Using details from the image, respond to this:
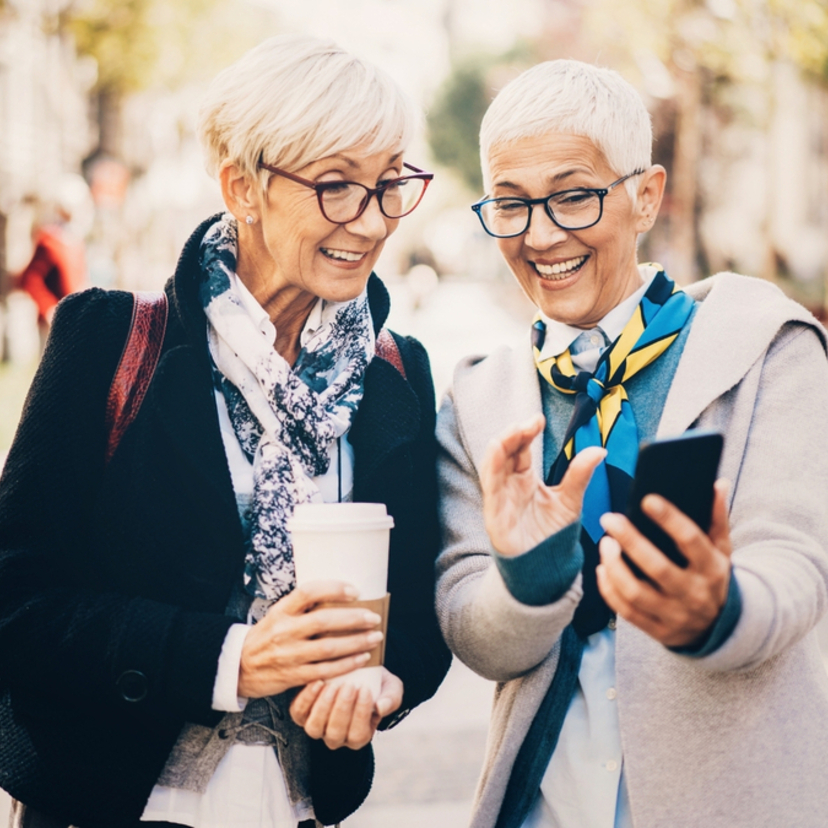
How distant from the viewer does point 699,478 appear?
148 centimetres

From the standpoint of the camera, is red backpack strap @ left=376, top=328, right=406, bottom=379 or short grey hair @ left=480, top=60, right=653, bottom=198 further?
red backpack strap @ left=376, top=328, right=406, bottom=379

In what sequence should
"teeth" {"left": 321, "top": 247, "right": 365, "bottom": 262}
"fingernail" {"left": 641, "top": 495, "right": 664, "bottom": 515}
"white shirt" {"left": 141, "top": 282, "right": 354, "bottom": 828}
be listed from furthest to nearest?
"teeth" {"left": 321, "top": 247, "right": 365, "bottom": 262}
"white shirt" {"left": 141, "top": 282, "right": 354, "bottom": 828}
"fingernail" {"left": 641, "top": 495, "right": 664, "bottom": 515}

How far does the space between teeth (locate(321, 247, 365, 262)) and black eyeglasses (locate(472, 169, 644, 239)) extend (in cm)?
35

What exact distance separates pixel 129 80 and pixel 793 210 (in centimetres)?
1565

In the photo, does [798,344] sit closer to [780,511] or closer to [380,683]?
[780,511]

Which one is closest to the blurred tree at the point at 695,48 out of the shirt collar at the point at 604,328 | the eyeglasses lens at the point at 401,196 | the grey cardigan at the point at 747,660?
the shirt collar at the point at 604,328

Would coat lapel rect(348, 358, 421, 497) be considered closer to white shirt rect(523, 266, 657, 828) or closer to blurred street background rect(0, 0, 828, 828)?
white shirt rect(523, 266, 657, 828)

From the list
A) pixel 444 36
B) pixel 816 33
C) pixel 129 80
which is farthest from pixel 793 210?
pixel 444 36

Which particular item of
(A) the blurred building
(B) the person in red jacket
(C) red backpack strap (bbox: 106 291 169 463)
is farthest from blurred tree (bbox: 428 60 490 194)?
(C) red backpack strap (bbox: 106 291 169 463)

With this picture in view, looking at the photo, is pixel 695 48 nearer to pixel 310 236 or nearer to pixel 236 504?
pixel 310 236

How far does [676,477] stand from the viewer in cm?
147

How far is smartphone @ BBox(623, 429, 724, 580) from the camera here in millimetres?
1461

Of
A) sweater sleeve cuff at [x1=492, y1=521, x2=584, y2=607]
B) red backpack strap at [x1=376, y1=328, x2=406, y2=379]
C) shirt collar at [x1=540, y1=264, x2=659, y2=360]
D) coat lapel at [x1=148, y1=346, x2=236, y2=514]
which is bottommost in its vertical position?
sweater sleeve cuff at [x1=492, y1=521, x2=584, y2=607]

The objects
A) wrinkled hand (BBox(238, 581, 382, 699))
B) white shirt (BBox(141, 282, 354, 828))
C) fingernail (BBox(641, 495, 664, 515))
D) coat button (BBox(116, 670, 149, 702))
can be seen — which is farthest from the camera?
white shirt (BBox(141, 282, 354, 828))
